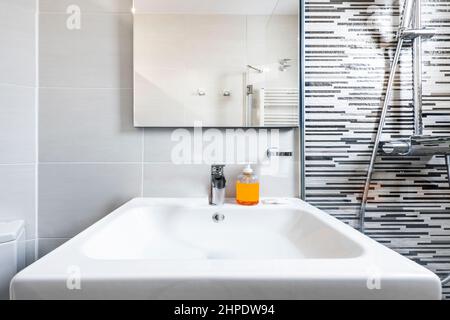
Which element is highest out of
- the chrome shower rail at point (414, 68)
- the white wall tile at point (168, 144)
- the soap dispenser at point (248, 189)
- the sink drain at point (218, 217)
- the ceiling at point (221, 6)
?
the ceiling at point (221, 6)

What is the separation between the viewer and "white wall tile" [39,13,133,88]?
930 millimetres

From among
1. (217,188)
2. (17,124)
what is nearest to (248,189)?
(217,188)

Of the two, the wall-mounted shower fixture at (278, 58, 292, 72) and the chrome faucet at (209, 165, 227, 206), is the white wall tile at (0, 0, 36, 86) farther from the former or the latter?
the wall-mounted shower fixture at (278, 58, 292, 72)

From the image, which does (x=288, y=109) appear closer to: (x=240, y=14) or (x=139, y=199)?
(x=240, y=14)

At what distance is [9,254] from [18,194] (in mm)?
228

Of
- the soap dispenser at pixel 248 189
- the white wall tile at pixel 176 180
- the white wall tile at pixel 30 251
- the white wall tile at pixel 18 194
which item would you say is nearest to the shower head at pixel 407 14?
the soap dispenser at pixel 248 189

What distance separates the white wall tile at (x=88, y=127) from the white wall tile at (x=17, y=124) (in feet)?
0.10

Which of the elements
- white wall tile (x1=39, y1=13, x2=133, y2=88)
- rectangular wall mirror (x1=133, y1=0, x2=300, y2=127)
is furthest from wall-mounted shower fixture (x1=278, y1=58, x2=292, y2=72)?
white wall tile (x1=39, y1=13, x2=133, y2=88)

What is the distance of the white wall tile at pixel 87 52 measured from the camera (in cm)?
93

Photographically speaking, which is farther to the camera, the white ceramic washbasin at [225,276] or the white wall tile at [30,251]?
the white wall tile at [30,251]

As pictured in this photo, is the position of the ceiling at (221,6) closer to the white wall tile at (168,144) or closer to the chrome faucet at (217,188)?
the white wall tile at (168,144)

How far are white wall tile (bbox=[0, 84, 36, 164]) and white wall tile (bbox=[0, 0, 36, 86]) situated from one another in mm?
40

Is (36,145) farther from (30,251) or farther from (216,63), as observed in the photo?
(216,63)

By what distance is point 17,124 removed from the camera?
35.7 inches
